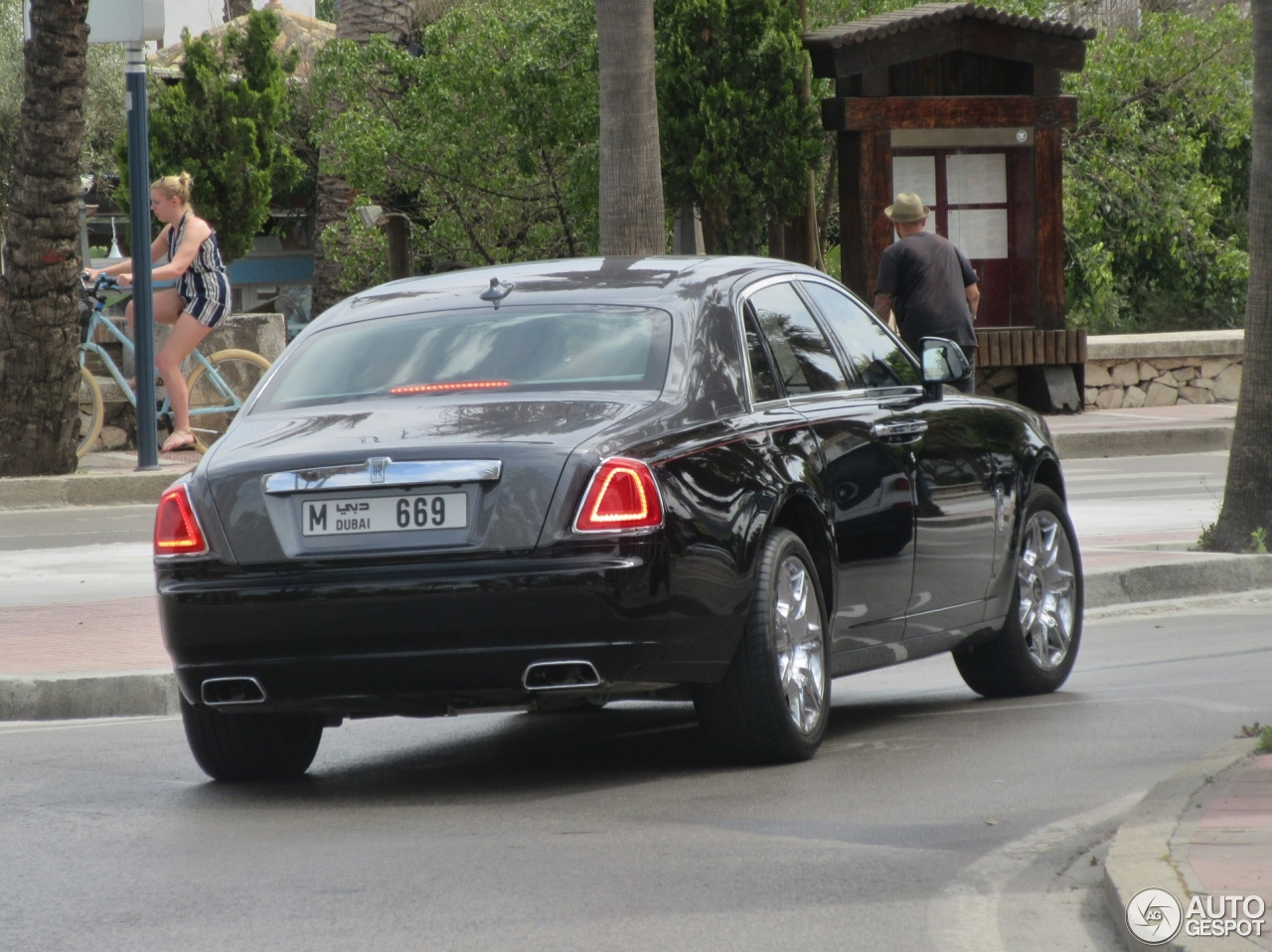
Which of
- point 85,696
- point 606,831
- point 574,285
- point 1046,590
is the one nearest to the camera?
point 606,831

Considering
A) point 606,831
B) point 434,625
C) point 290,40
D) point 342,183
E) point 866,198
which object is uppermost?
point 290,40

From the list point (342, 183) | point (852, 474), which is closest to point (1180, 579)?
point (852, 474)

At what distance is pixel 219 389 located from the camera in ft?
55.6

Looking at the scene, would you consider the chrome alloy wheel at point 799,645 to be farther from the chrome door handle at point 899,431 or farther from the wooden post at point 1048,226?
the wooden post at point 1048,226

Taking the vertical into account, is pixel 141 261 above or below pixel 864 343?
above

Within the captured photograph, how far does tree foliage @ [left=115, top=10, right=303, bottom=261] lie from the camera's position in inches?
1457

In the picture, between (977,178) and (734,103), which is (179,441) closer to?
(734,103)

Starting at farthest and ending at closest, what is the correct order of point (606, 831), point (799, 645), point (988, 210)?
1. point (988, 210)
2. point (799, 645)
3. point (606, 831)

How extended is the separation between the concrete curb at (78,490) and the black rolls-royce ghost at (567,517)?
30.0 feet

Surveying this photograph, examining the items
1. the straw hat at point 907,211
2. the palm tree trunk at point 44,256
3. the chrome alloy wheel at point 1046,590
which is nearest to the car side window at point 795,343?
the chrome alloy wheel at point 1046,590

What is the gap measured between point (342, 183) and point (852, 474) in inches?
1029

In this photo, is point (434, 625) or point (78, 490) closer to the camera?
point (434, 625)

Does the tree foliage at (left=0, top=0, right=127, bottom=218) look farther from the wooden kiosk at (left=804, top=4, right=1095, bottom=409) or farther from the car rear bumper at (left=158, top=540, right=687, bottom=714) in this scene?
the car rear bumper at (left=158, top=540, right=687, bottom=714)

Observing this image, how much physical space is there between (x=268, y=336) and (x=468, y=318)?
1169 cm
